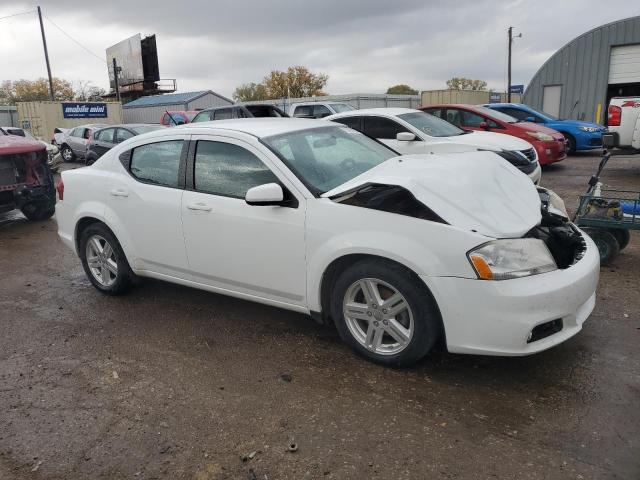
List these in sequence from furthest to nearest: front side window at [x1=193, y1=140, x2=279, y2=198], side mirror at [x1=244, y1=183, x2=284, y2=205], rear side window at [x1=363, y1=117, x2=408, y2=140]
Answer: rear side window at [x1=363, y1=117, x2=408, y2=140]
front side window at [x1=193, y1=140, x2=279, y2=198]
side mirror at [x1=244, y1=183, x2=284, y2=205]

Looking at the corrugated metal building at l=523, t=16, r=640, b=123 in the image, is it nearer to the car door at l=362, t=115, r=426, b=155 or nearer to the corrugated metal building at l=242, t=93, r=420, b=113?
the corrugated metal building at l=242, t=93, r=420, b=113

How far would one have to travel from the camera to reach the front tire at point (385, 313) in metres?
3.10

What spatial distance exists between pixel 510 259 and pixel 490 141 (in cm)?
655

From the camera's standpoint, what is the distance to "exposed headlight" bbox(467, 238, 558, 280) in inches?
114

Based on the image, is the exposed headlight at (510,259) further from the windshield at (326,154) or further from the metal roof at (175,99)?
the metal roof at (175,99)

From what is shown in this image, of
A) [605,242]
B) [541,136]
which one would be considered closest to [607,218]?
[605,242]

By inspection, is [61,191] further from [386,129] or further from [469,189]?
[386,129]

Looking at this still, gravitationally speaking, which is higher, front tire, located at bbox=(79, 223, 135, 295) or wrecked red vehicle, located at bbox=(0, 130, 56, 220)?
wrecked red vehicle, located at bbox=(0, 130, 56, 220)

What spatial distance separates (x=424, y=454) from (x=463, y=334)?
730 millimetres

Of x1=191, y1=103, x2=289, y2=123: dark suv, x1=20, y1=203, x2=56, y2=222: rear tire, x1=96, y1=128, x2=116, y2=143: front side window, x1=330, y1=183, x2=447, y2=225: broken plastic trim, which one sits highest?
x1=191, y1=103, x2=289, y2=123: dark suv

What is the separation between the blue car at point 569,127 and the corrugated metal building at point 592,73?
8897 mm

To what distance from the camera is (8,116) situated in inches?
1280

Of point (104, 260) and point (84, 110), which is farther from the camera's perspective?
point (84, 110)

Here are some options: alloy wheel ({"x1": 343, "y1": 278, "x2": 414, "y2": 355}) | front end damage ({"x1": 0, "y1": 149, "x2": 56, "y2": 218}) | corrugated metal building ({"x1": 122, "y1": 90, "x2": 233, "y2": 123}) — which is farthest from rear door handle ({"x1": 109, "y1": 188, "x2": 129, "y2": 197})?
corrugated metal building ({"x1": 122, "y1": 90, "x2": 233, "y2": 123})
